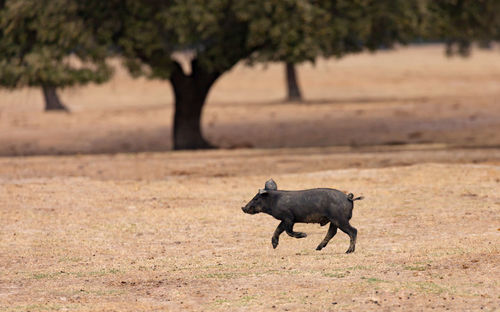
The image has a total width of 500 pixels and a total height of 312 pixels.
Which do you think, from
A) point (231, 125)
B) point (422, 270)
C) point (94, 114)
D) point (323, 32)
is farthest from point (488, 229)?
point (94, 114)

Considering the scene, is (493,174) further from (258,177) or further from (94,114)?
(94,114)

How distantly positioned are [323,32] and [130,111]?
19952 millimetres

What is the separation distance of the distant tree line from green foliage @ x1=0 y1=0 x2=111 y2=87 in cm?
3

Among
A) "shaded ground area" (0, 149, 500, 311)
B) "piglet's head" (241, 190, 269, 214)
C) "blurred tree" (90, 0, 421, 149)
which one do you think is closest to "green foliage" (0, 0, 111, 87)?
"blurred tree" (90, 0, 421, 149)

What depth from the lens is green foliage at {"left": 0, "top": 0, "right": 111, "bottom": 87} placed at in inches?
900

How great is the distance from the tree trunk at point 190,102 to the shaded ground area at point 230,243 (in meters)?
6.68

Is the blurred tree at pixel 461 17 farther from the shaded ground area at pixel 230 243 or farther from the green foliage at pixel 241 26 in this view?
the shaded ground area at pixel 230 243

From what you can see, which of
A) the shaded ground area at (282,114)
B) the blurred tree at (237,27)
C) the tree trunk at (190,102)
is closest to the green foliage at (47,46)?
the blurred tree at (237,27)

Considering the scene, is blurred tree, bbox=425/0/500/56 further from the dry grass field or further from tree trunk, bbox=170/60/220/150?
tree trunk, bbox=170/60/220/150

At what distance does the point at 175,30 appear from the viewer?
23438 mm

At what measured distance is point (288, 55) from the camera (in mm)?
23750

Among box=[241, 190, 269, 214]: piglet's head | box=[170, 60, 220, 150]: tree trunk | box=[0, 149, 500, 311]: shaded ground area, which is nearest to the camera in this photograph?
box=[0, 149, 500, 311]: shaded ground area

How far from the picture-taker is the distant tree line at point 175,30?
22797 mm

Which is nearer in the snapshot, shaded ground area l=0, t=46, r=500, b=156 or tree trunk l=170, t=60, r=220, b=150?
tree trunk l=170, t=60, r=220, b=150
